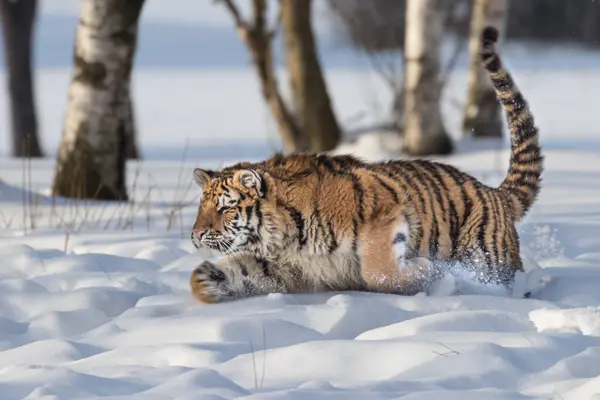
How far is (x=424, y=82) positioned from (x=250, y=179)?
7.12 m

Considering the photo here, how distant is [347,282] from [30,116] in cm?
1251

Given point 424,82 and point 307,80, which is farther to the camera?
point 307,80

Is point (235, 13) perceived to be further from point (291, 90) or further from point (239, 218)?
point (239, 218)

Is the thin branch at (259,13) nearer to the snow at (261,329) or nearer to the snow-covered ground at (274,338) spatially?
the snow at (261,329)

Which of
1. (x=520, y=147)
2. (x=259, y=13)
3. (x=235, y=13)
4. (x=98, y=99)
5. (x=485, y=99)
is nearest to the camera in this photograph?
(x=520, y=147)

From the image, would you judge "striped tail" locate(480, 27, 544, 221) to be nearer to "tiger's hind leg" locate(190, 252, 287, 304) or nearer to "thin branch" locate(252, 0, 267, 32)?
"tiger's hind leg" locate(190, 252, 287, 304)

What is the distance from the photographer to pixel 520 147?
5.17 m

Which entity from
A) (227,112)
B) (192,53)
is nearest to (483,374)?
(227,112)

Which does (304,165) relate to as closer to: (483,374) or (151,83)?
(483,374)

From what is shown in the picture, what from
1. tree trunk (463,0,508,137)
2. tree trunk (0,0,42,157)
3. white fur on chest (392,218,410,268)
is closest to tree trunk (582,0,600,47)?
tree trunk (463,0,508,137)

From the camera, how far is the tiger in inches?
183

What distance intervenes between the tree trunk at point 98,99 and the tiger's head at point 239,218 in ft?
11.3

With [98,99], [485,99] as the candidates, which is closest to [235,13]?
[485,99]

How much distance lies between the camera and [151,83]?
35125 millimetres
